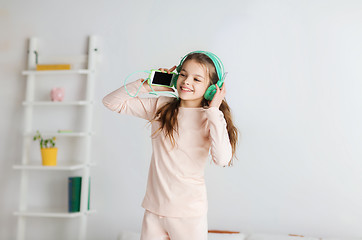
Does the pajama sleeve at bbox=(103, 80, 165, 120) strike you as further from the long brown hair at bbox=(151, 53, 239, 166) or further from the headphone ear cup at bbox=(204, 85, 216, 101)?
the headphone ear cup at bbox=(204, 85, 216, 101)

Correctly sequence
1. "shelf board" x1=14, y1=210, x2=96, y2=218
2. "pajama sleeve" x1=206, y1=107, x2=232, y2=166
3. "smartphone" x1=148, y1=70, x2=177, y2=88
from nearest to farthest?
1. "pajama sleeve" x1=206, y1=107, x2=232, y2=166
2. "smartphone" x1=148, y1=70, x2=177, y2=88
3. "shelf board" x1=14, y1=210, x2=96, y2=218

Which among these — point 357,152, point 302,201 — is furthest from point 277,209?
point 357,152

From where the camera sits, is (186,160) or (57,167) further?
(57,167)

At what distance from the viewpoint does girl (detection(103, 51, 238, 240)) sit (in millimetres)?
1494

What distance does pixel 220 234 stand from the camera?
2.38 m

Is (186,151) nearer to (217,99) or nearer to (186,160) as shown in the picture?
(186,160)

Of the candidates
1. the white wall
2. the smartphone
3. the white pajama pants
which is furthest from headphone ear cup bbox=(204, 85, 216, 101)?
the white wall

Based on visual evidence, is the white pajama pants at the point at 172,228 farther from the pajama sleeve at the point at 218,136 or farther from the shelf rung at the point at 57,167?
the shelf rung at the point at 57,167

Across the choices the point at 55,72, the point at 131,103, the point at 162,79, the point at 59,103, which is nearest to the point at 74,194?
the point at 59,103

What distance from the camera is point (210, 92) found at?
1574 mm

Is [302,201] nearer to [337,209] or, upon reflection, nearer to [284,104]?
[337,209]

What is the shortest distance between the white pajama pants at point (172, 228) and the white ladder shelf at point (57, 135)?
3.93 feet

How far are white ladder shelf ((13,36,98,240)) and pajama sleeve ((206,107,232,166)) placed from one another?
135cm

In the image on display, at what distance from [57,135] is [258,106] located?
125 cm
